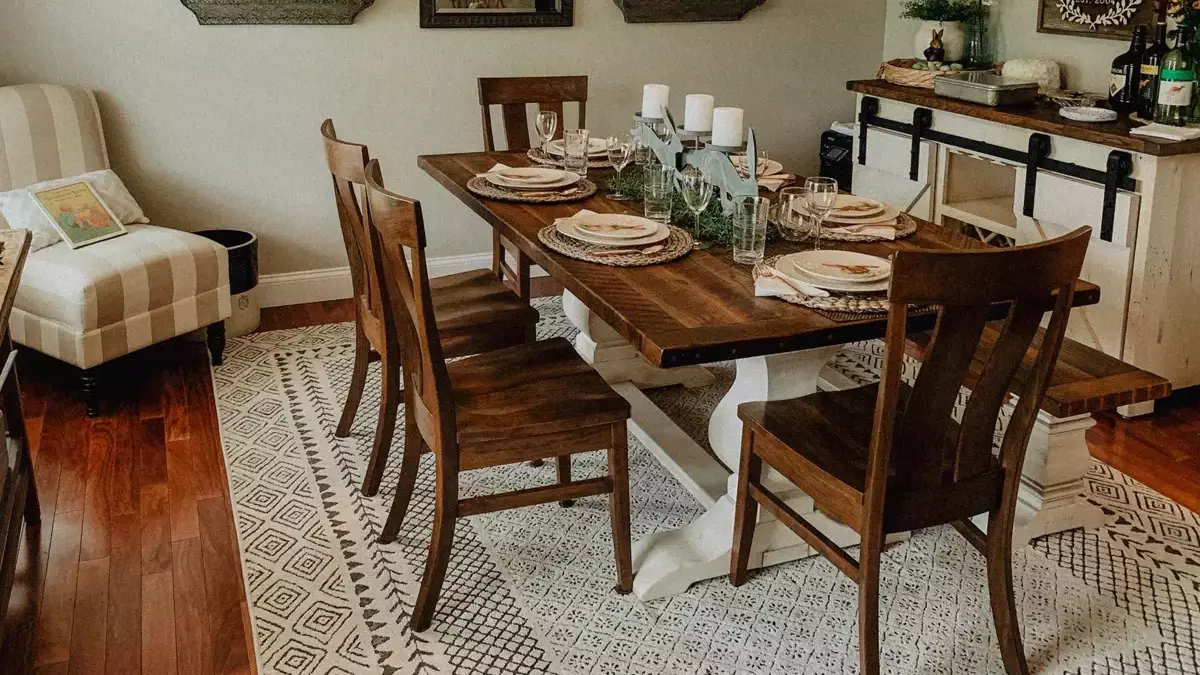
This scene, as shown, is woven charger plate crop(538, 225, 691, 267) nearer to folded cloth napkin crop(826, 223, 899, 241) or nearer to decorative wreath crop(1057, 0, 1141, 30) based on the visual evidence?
folded cloth napkin crop(826, 223, 899, 241)

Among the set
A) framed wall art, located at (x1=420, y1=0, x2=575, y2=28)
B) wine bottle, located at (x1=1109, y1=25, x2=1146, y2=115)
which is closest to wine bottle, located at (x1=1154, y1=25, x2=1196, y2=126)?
wine bottle, located at (x1=1109, y1=25, x2=1146, y2=115)

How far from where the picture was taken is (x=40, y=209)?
343 centimetres

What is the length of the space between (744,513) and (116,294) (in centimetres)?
205

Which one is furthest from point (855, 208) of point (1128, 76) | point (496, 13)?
point (496, 13)

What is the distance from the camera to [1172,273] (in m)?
3.24

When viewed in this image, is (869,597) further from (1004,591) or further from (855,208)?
(855,208)

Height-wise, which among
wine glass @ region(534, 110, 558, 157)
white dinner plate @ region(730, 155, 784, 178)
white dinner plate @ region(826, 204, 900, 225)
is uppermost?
wine glass @ region(534, 110, 558, 157)

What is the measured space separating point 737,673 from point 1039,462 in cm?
99

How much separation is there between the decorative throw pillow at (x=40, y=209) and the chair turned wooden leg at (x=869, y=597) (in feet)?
8.66

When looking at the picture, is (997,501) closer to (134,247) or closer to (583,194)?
(583,194)

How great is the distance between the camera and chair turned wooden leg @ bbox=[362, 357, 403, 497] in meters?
2.66

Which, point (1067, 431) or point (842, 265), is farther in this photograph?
point (1067, 431)

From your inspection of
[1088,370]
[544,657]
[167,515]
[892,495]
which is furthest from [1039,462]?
[167,515]

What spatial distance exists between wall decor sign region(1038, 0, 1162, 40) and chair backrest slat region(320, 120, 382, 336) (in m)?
2.61
